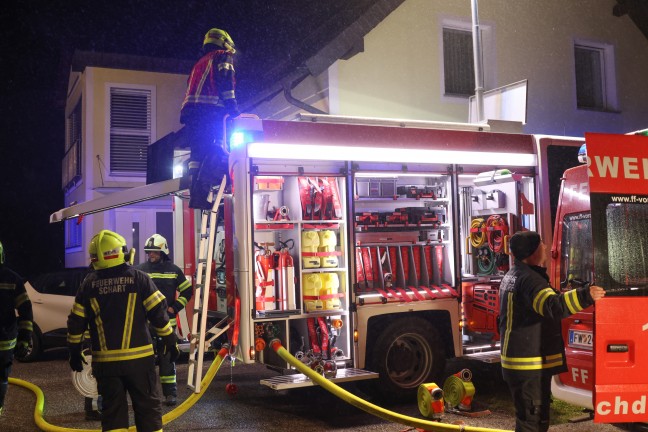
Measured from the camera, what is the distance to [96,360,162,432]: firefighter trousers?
5.54 metres

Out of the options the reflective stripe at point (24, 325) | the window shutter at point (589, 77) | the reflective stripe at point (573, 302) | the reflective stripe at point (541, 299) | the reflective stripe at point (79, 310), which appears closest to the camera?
the reflective stripe at point (573, 302)

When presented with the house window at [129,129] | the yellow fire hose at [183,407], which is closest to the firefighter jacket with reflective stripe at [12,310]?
the yellow fire hose at [183,407]

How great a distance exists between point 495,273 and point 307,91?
5.60m

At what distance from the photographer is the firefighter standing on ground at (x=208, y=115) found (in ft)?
24.2

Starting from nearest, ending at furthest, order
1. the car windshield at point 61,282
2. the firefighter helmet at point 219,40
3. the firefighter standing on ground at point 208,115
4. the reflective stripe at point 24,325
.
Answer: the reflective stripe at point 24,325
the firefighter standing on ground at point 208,115
the firefighter helmet at point 219,40
the car windshield at point 61,282

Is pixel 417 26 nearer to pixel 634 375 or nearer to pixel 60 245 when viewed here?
pixel 634 375

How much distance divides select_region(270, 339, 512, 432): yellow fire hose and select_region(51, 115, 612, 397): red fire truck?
0.24 meters

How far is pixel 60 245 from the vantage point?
2669cm

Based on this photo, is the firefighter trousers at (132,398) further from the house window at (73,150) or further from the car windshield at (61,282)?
the house window at (73,150)

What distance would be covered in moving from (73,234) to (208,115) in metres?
14.8

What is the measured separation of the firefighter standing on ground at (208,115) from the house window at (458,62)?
6802 mm

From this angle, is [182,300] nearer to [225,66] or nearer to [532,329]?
[225,66]

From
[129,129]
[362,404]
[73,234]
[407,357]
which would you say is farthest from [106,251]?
[73,234]

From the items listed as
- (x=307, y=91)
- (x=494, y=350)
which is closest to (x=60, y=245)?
(x=307, y=91)
